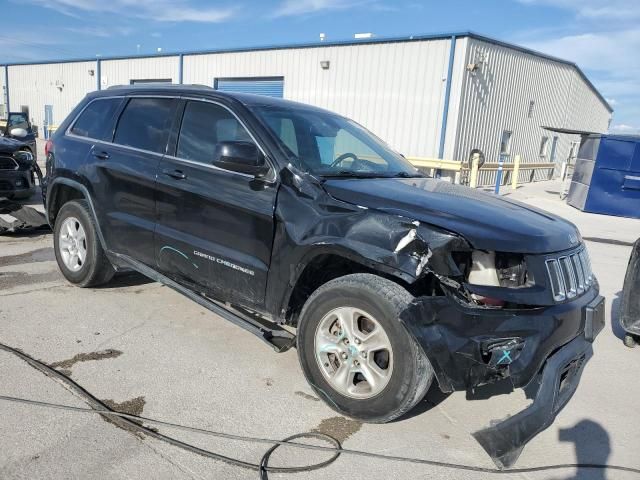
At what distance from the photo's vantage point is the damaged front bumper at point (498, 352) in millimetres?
2521

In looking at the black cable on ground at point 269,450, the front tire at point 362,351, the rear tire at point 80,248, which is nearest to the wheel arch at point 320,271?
the front tire at point 362,351

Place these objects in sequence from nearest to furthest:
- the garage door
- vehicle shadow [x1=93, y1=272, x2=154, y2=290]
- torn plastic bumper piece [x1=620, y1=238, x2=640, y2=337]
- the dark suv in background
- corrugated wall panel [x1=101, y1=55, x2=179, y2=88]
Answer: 1. torn plastic bumper piece [x1=620, y1=238, x2=640, y2=337]
2. vehicle shadow [x1=93, y1=272, x2=154, y2=290]
3. the dark suv in background
4. the garage door
5. corrugated wall panel [x1=101, y1=55, x2=179, y2=88]

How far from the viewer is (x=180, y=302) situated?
4.84 meters

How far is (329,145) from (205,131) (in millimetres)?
945

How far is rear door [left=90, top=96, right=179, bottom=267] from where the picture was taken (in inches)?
162

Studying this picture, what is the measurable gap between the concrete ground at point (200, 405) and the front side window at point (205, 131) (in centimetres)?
144

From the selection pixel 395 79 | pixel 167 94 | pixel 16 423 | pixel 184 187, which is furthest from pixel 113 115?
pixel 395 79

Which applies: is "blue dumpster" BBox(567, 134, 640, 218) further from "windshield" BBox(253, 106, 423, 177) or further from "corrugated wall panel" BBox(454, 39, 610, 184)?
"windshield" BBox(253, 106, 423, 177)

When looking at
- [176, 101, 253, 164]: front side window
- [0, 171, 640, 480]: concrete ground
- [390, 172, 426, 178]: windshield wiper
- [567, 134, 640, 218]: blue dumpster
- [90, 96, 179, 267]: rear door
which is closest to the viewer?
[0, 171, 640, 480]: concrete ground

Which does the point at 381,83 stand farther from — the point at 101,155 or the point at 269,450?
the point at 269,450

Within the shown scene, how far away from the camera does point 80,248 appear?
487cm

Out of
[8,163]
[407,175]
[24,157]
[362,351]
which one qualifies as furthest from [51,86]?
[362,351]

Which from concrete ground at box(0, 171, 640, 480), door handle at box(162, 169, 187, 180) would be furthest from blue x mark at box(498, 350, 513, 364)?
door handle at box(162, 169, 187, 180)

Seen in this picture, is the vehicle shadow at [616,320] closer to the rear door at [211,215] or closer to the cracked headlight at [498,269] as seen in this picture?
the cracked headlight at [498,269]
